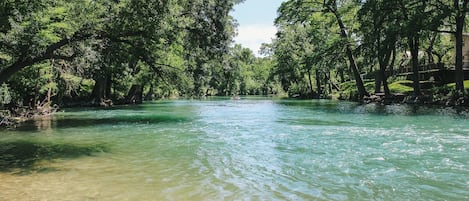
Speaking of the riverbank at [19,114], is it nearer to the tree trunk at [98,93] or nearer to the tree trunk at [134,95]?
the tree trunk at [98,93]

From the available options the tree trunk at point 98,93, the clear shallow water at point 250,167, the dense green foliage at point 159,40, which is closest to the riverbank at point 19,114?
the dense green foliage at point 159,40

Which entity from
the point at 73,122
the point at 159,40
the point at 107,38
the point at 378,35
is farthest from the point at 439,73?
the point at 107,38

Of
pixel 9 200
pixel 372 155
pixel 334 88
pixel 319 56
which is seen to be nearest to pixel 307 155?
pixel 372 155

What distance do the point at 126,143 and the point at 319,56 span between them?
31.7m

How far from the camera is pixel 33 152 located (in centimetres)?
1230

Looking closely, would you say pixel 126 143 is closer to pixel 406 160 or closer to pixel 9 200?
pixel 9 200

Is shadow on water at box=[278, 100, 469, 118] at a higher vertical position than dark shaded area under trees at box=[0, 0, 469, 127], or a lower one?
lower

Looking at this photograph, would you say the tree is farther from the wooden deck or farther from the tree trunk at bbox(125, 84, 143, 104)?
the tree trunk at bbox(125, 84, 143, 104)

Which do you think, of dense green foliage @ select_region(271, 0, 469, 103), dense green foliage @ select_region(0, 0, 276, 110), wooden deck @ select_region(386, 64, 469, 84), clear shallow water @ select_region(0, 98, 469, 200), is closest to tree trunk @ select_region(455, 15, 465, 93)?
dense green foliage @ select_region(271, 0, 469, 103)

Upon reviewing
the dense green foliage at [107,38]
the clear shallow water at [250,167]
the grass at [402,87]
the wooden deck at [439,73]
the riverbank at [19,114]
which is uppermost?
the dense green foliage at [107,38]

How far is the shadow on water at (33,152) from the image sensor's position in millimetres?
9984

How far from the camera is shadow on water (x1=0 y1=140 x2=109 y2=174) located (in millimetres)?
9984

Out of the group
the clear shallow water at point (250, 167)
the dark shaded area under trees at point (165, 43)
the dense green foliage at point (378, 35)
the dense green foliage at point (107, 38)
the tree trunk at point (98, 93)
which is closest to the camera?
the clear shallow water at point (250, 167)

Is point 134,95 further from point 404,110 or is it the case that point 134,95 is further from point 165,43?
point 165,43
